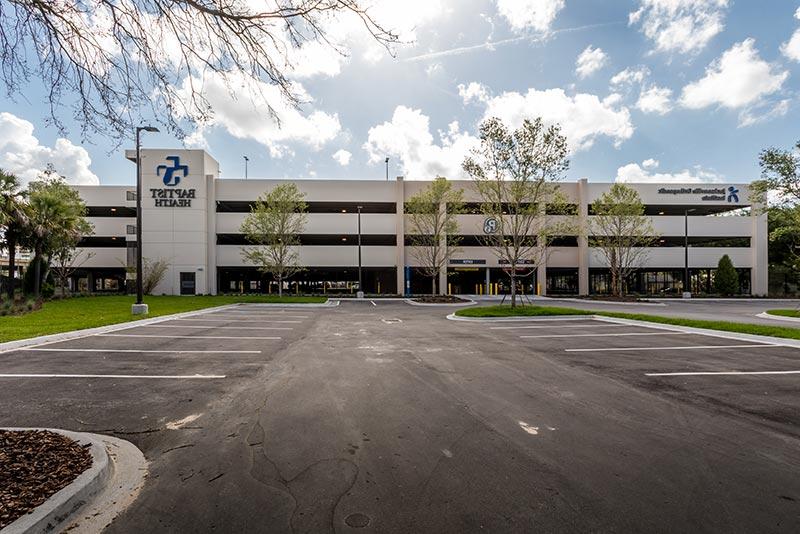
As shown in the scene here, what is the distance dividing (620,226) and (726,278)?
13.9m

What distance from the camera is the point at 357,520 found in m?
2.93

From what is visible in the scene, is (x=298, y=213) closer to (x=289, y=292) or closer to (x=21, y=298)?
(x=289, y=292)

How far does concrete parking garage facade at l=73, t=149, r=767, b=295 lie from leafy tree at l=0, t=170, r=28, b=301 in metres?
8.47

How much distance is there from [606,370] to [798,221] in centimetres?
1919

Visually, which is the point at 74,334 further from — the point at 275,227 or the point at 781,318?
the point at 781,318

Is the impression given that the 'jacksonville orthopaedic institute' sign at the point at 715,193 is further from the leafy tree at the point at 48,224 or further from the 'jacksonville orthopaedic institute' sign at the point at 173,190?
the leafy tree at the point at 48,224

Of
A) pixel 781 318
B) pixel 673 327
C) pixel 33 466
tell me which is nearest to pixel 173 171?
pixel 33 466

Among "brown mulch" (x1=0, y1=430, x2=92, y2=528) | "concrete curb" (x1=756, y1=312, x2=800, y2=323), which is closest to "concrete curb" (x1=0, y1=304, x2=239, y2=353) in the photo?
"brown mulch" (x1=0, y1=430, x2=92, y2=528)

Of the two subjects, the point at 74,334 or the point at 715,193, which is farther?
the point at 715,193

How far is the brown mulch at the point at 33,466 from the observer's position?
2.93 meters

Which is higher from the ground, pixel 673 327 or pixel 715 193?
pixel 715 193

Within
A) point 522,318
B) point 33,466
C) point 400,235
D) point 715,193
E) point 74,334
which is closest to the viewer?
point 33,466

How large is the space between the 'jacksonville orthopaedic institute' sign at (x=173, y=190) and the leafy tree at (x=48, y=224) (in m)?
6.52

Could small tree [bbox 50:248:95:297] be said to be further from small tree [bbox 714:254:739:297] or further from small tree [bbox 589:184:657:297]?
small tree [bbox 714:254:739:297]
